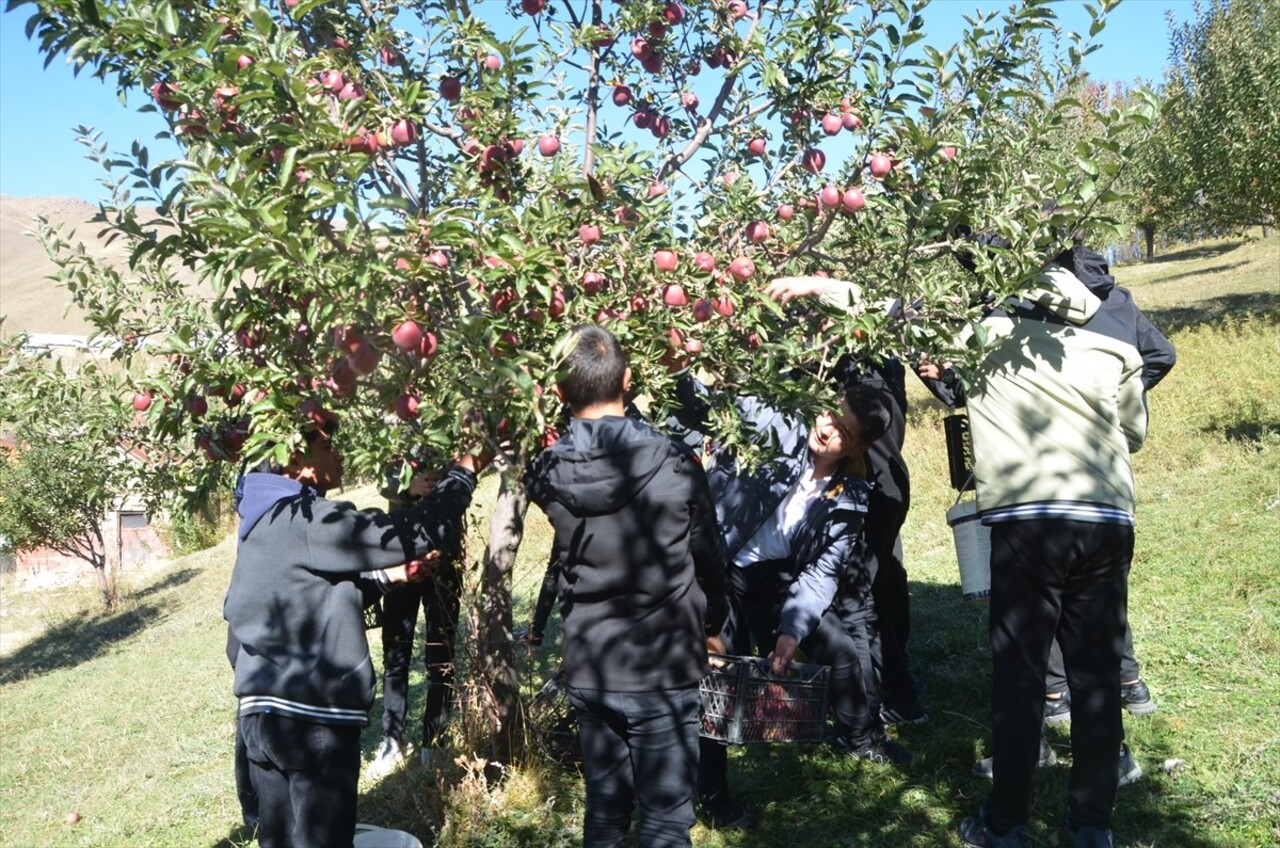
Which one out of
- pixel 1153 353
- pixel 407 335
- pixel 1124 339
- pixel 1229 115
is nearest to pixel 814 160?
pixel 1124 339

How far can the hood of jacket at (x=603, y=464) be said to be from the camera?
106 inches

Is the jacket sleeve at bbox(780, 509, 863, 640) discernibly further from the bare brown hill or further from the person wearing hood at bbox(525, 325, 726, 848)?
the bare brown hill

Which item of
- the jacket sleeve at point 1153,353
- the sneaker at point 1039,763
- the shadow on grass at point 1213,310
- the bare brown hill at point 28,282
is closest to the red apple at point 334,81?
the jacket sleeve at point 1153,353

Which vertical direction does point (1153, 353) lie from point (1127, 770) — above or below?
above

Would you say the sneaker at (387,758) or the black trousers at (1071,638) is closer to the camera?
the black trousers at (1071,638)

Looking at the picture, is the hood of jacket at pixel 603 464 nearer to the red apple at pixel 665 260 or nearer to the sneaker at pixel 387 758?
the red apple at pixel 665 260

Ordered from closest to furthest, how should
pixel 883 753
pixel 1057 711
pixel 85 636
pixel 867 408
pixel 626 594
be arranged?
pixel 626 594
pixel 867 408
pixel 883 753
pixel 1057 711
pixel 85 636

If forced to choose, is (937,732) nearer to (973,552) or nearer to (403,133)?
Answer: (973,552)

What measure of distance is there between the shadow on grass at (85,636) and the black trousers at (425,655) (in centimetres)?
1281

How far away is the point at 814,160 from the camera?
145 inches

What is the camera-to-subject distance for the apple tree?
2.54 m

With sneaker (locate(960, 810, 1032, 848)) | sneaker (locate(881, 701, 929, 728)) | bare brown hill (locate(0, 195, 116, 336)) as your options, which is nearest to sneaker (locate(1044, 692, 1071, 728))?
sneaker (locate(881, 701, 929, 728))

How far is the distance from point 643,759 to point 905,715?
226 cm

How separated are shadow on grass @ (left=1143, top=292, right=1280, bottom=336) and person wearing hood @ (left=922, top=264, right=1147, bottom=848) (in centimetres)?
1513
